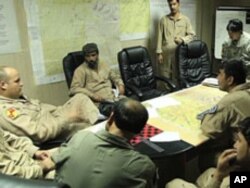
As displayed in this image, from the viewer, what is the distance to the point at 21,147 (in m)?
2.07

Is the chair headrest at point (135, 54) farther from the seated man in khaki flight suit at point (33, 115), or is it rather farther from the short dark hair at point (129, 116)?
the short dark hair at point (129, 116)

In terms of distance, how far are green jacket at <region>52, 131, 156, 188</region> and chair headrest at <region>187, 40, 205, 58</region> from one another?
2872 millimetres

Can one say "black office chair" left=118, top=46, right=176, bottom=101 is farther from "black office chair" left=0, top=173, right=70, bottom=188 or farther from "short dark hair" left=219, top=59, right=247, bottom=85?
"black office chair" left=0, top=173, right=70, bottom=188

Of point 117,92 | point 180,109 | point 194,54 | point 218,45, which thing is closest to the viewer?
point 180,109

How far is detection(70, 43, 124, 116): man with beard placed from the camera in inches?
130

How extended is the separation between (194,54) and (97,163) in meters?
3.06

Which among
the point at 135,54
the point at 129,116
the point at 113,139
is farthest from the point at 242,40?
the point at 113,139

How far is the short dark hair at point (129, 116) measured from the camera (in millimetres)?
1459

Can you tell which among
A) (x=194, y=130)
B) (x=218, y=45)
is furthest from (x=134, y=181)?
(x=218, y=45)

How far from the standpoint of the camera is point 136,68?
385 cm

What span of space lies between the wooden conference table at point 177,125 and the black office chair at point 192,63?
92cm

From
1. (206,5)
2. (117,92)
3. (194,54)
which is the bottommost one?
(117,92)

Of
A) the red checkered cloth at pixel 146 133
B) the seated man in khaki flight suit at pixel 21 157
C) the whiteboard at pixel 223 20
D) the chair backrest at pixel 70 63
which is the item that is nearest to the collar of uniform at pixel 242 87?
the red checkered cloth at pixel 146 133

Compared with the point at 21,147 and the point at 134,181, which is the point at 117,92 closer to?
the point at 21,147
